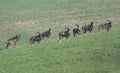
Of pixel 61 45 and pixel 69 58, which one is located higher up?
pixel 61 45

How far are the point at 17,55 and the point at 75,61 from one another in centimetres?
470

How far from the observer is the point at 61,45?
2412 centimetres

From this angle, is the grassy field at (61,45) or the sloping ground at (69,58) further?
the grassy field at (61,45)

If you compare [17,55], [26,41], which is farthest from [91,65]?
[26,41]

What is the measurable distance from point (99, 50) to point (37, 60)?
367 centimetres

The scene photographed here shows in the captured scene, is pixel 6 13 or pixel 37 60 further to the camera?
pixel 6 13

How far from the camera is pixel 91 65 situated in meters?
18.6

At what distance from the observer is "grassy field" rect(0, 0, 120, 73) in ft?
62.0

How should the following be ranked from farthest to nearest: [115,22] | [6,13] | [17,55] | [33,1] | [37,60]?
[33,1] → [6,13] → [115,22] → [17,55] → [37,60]

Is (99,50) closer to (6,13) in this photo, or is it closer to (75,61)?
(75,61)

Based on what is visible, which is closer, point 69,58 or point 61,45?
point 69,58

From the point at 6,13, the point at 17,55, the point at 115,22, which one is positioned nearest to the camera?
the point at 17,55

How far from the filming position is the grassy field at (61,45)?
62.0ft

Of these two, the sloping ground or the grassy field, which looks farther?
the grassy field
